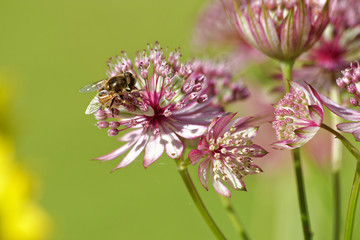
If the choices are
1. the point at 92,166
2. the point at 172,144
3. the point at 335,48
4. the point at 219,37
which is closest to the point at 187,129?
the point at 172,144

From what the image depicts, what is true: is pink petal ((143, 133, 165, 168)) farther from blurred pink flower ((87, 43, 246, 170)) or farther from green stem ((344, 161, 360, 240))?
green stem ((344, 161, 360, 240))

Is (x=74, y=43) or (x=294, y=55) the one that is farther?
(x=74, y=43)

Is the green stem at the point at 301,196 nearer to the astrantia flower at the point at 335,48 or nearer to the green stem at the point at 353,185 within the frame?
the green stem at the point at 353,185

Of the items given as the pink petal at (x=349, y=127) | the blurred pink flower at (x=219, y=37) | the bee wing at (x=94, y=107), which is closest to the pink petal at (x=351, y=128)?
the pink petal at (x=349, y=127)

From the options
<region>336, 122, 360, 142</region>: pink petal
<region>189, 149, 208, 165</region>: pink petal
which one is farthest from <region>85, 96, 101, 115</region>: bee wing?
<region>336, 122, 360, 142</region>: pink petal

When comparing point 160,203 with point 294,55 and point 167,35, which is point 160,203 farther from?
point 294,55

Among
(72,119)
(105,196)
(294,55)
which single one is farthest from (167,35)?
(294,55)
